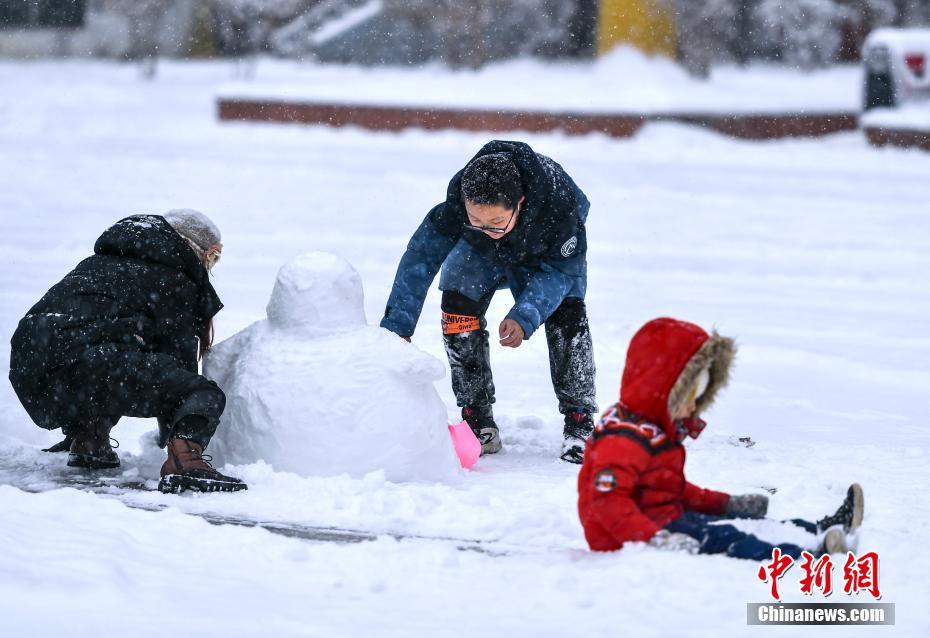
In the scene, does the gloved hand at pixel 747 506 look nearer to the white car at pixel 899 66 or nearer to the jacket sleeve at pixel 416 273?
the jacket sleeve at pixel 416 273

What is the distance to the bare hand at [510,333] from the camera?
487 centimetres

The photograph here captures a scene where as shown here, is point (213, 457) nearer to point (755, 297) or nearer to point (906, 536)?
point (906, 536)

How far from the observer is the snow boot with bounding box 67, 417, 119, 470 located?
475 centimetres

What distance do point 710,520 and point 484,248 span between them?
5.76 ft

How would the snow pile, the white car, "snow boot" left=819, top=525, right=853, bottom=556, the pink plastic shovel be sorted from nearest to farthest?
"snow boot" left=819, top=525, right=853, bottom=556
the pink plastic shovel
the snow pile
the white car

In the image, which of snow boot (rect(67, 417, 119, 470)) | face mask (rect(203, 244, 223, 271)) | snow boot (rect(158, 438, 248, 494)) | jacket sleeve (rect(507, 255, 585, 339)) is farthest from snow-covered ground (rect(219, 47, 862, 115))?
snow boot (rect(158, 438, 248, 494))

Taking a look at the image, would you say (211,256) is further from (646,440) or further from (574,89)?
(574,89)

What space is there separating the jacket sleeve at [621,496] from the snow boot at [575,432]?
58.3 inches

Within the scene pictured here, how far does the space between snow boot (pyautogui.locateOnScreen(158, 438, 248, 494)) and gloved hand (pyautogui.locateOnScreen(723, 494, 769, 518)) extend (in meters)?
1.59

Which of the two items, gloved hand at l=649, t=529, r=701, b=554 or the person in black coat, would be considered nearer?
gloved hand at l=649, t=529, r=701, b=554

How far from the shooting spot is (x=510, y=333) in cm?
488

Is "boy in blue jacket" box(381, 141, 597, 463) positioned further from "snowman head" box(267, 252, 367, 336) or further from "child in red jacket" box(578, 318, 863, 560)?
"child in red jacket" box(578, 318, 863, 560)

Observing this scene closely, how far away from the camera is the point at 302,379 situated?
4.43 metres

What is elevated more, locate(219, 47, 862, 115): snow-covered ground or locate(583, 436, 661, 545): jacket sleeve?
locate(219, 47, 862, 115): snow-covered ground
